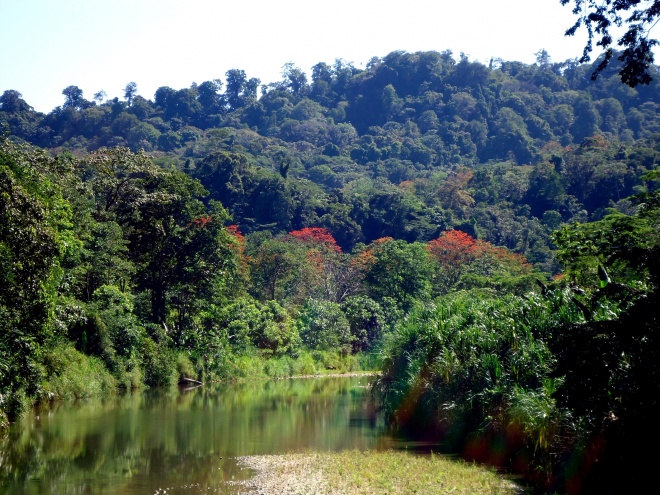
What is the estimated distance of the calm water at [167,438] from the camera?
14812mm

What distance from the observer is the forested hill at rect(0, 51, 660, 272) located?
240ft

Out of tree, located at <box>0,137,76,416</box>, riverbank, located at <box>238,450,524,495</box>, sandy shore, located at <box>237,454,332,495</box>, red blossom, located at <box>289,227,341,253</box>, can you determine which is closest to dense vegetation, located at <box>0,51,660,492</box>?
tree, located at <box>0,137,76,416</box>

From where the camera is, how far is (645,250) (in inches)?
385

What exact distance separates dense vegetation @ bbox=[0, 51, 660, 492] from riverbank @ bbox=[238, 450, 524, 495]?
126 cm

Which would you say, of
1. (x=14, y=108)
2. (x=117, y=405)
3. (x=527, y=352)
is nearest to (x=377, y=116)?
(x=14, y=108)

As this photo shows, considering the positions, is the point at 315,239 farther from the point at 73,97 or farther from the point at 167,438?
the point at 73,97

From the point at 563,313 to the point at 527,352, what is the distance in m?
1.43

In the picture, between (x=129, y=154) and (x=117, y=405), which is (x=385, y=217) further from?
(x=117, y=405)

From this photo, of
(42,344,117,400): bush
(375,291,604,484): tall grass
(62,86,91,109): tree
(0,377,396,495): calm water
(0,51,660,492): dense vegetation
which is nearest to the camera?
(0,51,660,492): dense vegetation

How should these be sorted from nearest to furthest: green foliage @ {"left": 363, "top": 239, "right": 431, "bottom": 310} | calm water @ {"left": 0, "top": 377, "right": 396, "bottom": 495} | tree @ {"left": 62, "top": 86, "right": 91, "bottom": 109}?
calm water @ {"left": 0, "top": 377, "right": 396, "bottom": 495} → green foliage @ {"left": 363, "top": 239, "right": 431, "bottom": 310} → tree @ {"left": 62, "top": 86, "right": 91, "bottom": 109}

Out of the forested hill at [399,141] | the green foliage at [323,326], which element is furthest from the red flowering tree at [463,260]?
the green foliage at [323,326]

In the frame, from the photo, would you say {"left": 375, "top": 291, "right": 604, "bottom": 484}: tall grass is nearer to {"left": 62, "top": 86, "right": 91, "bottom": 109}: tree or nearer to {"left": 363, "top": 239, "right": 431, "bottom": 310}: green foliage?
{"left": 363, "top": 239, "right": 431, "bottom": 310}: green foliage

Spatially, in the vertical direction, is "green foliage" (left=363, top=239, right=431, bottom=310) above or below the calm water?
above

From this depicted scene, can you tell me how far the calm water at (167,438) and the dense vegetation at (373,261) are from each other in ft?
5.67
